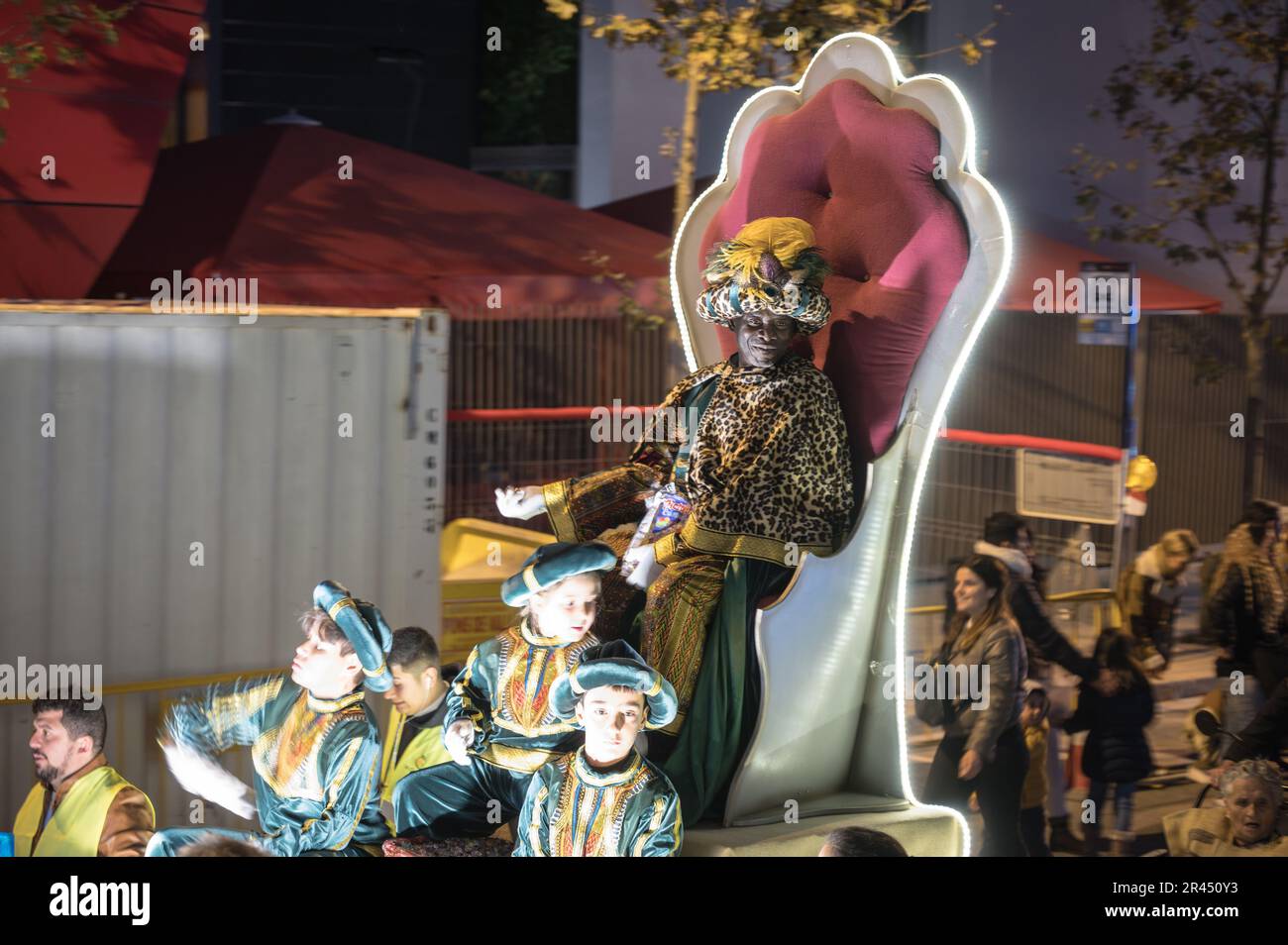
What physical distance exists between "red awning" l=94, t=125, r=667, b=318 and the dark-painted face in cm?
450

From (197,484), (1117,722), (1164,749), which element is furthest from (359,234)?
(1117,722)

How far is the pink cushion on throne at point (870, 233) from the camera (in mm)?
4266

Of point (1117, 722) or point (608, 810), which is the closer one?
point (608, 810)

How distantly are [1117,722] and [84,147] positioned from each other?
5.54 m

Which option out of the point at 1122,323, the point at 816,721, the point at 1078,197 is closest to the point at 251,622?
the point at 816,721

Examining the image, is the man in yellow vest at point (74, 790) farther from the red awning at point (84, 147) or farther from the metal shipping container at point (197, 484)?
the red awning at point (84, 147)

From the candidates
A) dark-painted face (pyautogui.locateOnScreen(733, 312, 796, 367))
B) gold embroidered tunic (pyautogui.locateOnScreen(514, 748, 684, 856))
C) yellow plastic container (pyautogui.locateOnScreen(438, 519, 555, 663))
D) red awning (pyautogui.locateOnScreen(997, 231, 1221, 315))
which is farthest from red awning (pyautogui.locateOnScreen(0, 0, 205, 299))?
gold embroidered tunic (pyautogui.locateOnScreen(514, 748, 684, 856))

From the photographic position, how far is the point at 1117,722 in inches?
215

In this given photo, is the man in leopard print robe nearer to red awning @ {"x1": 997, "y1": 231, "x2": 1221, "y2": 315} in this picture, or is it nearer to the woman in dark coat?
the woman in dark coat

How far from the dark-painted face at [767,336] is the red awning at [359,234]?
450cm

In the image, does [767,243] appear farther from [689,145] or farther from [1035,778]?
[689,145]

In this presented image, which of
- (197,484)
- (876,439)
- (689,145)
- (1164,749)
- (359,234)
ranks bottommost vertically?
(1164,749)

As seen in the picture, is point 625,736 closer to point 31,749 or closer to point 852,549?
point 852,549

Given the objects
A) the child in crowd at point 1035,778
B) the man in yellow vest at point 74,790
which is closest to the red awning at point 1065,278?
the child in crowd at point 1035,778
